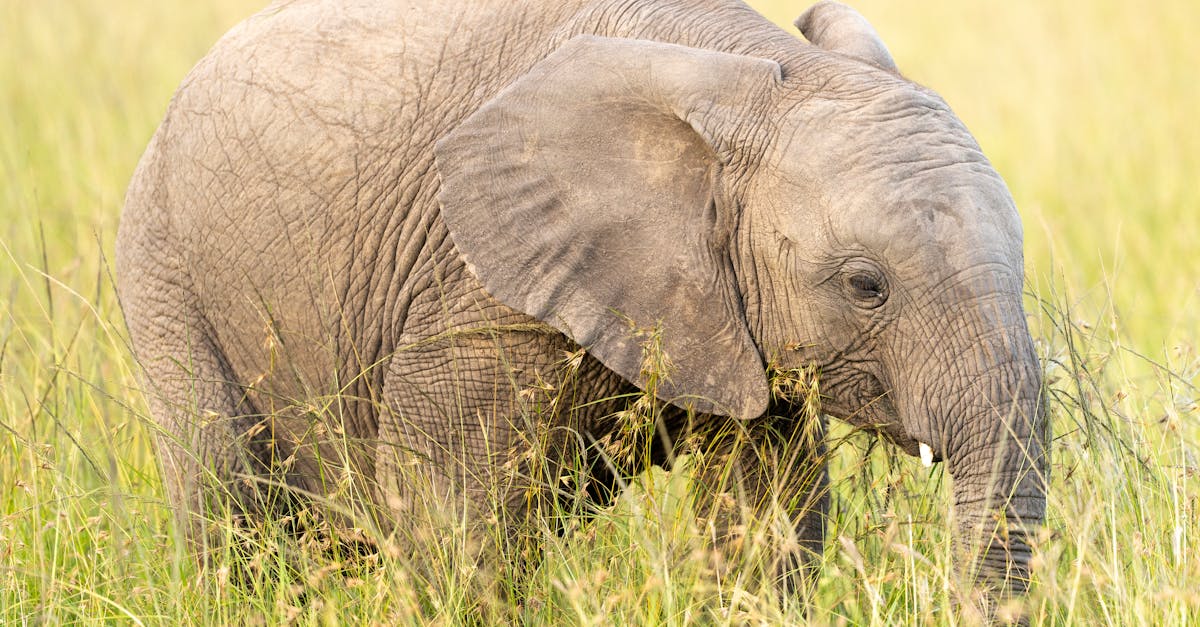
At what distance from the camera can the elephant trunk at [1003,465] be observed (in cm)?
316

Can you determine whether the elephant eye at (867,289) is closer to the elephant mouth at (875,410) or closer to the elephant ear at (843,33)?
the elephant mouth at (875,410)

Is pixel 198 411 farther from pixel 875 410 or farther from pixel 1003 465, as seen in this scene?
pixel 1003 465

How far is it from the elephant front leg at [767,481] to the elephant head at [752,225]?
239 mm

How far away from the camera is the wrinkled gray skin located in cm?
325

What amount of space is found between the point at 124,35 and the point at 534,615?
31.9 ft

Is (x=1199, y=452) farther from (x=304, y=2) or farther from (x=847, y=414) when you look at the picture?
(x=304, y=2)

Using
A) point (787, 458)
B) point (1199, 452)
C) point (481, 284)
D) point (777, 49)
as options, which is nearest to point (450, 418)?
point (481, 284)

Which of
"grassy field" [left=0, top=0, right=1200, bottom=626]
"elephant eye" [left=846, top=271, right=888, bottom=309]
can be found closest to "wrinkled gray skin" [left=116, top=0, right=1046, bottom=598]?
"elephant eye" [left=846, top=271, right=888, bottom=309]

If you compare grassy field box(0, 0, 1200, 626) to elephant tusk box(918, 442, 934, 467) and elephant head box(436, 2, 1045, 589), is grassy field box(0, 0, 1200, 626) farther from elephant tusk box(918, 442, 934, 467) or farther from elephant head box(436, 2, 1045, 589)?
elephant head box(436, 2, 1045, 589)

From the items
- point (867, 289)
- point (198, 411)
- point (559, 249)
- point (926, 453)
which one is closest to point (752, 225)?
point (867, 289)

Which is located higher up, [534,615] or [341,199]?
[341,199]

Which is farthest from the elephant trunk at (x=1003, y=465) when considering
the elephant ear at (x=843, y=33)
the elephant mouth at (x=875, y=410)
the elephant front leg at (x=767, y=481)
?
the elephant ear at (x=843, y=33)

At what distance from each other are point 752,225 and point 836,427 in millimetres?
1708

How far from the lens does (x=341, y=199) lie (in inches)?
150
